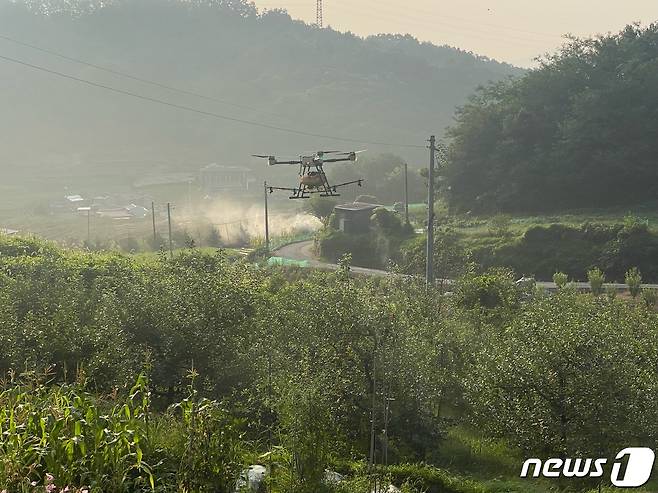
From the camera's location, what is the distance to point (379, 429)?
2117cm

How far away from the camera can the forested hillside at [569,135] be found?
3248 inches

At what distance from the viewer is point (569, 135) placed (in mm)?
83500

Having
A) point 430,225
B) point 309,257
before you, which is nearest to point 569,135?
point 309,257

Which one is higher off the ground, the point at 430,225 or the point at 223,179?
the point at 223,179

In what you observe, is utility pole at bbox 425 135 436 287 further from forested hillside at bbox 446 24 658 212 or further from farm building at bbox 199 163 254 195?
farm building at bbox 199 163 254 195

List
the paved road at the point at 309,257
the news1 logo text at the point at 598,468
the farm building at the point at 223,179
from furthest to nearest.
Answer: the farm building at the point at 223,179 < the paved road at the point at 309,257 < the news1 logo text at the point at 598,468

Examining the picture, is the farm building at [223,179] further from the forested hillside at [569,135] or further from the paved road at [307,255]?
the forested hillside at [569,135]

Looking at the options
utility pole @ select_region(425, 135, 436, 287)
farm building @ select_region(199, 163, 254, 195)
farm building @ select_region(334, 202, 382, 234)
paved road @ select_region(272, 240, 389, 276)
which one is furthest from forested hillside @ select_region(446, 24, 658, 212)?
farm building @ select_region(199, 163, 254, 195)

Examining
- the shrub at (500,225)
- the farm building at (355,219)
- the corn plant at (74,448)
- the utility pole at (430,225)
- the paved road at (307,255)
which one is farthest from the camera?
the farm building at (355,219)

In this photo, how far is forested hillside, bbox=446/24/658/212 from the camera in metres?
82.5

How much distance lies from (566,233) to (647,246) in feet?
26.0

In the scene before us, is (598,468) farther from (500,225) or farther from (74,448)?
(500,225)

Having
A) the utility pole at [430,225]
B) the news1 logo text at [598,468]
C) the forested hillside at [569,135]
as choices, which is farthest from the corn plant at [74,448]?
the forested hillside at [569,135]

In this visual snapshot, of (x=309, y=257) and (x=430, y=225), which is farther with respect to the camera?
(x=309, y=257)
